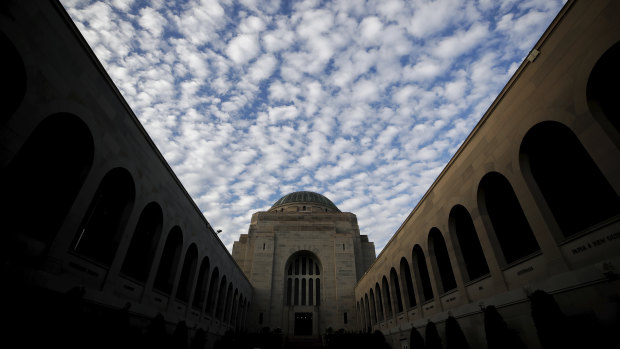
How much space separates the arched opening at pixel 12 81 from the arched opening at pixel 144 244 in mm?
6541

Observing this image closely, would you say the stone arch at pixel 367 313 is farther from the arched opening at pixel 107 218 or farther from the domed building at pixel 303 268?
the arched opening at pixel 107 218

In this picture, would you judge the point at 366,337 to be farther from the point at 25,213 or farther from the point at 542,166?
the point at 25,213

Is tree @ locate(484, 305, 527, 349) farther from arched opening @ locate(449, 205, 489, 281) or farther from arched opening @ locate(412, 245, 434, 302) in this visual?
arched opening @ locate(412, 245, 434, 302)

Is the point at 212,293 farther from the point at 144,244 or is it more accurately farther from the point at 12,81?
the point at 12,81

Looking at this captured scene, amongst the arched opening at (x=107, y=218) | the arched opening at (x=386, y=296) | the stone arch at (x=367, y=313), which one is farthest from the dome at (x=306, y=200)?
the arched opening at (x=107, y=218)

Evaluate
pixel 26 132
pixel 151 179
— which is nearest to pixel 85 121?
pixel 26 132

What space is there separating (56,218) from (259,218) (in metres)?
34.5

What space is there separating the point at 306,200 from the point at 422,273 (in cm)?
3552

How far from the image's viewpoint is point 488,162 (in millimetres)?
10594

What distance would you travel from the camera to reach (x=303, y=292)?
37688 millimetres

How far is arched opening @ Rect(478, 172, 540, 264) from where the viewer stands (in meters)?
9.52

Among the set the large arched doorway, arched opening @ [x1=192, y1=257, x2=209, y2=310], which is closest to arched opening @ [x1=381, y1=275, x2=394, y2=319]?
the large arched doorway

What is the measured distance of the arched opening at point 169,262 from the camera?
14391 mm

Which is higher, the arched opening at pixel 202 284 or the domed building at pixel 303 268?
the domed building at pixel 303 268
